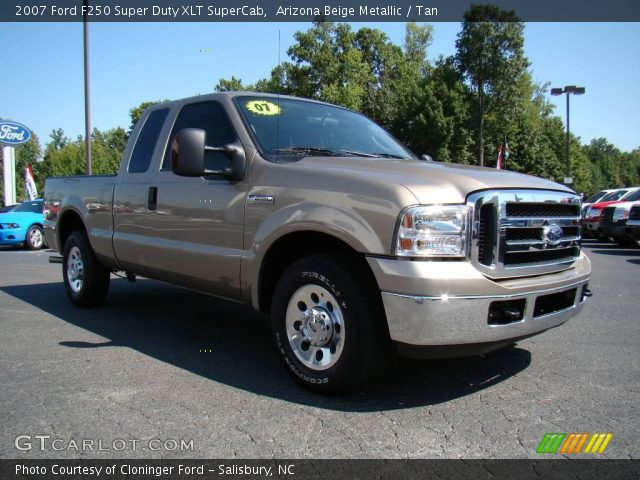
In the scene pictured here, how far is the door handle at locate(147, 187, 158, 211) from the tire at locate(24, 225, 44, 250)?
41.2 ft

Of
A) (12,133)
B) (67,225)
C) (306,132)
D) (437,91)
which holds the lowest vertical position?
(67,225)

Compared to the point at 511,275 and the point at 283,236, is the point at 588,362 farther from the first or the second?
the point at 283,236

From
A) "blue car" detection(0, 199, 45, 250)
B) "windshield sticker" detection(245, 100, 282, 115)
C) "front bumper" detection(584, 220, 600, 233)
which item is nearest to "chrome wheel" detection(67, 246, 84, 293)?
"windshield sticker" detection(245, 100, 282, 115)

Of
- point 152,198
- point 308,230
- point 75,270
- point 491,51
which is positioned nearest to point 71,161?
point 491,51

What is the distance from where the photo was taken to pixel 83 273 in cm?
595

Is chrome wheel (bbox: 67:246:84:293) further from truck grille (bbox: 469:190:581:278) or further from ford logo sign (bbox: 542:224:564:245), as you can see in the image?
ford logo sign (bbox: 542:224:564:245)

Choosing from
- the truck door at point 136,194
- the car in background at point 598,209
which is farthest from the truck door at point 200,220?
the car in background at point 598,209

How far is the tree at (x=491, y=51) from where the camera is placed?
3900 cm

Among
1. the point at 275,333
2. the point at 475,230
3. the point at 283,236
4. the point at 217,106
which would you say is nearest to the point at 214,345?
the point at 275,333

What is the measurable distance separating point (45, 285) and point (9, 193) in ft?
57.0

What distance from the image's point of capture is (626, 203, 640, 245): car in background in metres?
12.8

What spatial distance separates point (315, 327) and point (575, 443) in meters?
1.54

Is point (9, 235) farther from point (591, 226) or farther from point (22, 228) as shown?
point (591, 226)

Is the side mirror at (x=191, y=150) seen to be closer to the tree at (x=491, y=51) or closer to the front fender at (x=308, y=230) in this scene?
the front fender at (x=308, y=230)
